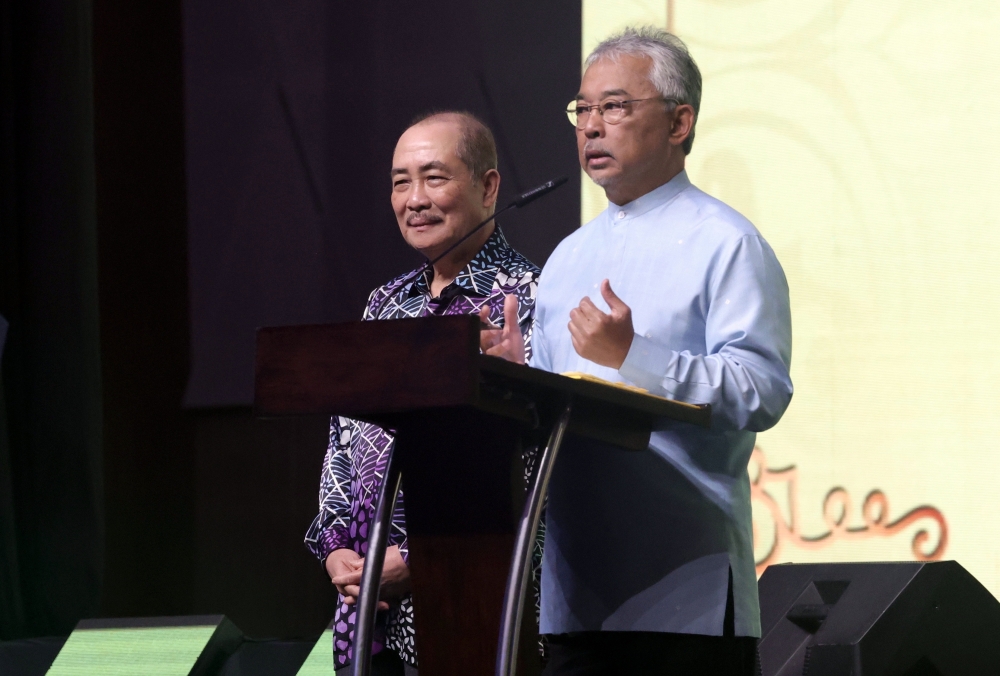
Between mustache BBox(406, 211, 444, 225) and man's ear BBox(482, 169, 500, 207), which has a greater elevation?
man's ear BBox(482, 169, 500, 207)

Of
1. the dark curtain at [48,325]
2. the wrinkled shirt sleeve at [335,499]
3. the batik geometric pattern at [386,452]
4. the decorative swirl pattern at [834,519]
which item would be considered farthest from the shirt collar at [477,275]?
the dark curtain at [48,325]

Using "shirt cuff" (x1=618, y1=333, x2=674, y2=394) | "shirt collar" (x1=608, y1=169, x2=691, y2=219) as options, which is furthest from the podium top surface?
"shirt collar" (x1=608, y1=169, x2=691, y2=219)

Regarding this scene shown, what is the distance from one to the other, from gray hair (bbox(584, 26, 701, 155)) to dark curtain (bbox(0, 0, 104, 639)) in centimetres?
284

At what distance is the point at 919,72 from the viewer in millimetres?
2887

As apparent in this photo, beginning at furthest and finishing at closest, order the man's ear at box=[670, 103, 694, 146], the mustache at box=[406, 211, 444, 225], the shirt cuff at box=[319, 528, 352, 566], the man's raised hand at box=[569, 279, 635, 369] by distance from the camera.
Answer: the mustache at box=[406, 211, 444, 225] < the shirt cuff at box=[319, 528, 352, 566] < the man's ear at box=[670, 103, 694, 146] < the man's raised hand at box=[569, 279, 635, 369]

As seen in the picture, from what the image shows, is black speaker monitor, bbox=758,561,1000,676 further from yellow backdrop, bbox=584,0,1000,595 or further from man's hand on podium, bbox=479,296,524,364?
man's hand on podium, bbox=479,296,524,364

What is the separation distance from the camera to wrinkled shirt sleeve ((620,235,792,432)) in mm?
1418

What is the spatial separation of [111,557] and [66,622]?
0.25m

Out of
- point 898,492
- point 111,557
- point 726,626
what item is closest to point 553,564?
point 726,626

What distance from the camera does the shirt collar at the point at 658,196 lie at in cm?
166

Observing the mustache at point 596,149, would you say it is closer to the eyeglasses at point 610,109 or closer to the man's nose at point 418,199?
the eyeglasses at point 610,109

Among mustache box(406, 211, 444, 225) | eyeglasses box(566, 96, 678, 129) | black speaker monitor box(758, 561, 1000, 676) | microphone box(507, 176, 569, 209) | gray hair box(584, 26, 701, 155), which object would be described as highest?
gray hair box(584, 26, 701, 155)

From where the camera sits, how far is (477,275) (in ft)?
6.98

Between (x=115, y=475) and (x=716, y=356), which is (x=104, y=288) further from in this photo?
(x=716, y=356)
